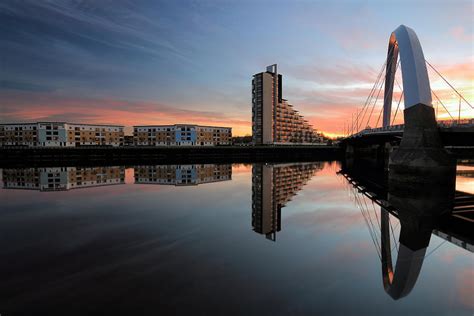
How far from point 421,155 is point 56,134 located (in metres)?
116

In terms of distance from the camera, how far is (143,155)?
254 ft

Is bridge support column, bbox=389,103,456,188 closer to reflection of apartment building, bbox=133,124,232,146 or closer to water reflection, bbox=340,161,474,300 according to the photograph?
water reflection, bbox=340,161,474,300

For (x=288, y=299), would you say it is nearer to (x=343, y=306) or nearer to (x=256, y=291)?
(x=256, y=291)

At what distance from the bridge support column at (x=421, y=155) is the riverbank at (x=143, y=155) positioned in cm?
4981

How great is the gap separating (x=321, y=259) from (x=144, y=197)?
1689 centimetres

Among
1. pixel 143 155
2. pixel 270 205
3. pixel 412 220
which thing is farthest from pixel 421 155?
pixel 143 155

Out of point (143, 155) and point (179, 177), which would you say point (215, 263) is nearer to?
point (179, 177)

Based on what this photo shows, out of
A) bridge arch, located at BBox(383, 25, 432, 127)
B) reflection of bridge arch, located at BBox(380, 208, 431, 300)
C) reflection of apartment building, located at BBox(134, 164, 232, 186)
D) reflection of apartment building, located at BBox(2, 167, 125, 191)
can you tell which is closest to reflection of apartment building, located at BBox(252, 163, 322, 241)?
reflection of bridge arch, located at BBox(380, 208, 431, 300)

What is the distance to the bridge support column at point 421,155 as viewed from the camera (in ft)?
87.9

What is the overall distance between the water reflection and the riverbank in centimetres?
5315

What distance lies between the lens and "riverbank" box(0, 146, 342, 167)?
68.8m

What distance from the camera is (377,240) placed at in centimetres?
1206

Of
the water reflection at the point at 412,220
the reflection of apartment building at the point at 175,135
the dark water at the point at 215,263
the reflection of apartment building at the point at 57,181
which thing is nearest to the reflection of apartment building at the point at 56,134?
the reflection of apartment building at the point at 175,135

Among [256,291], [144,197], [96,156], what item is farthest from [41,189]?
[96,156]
